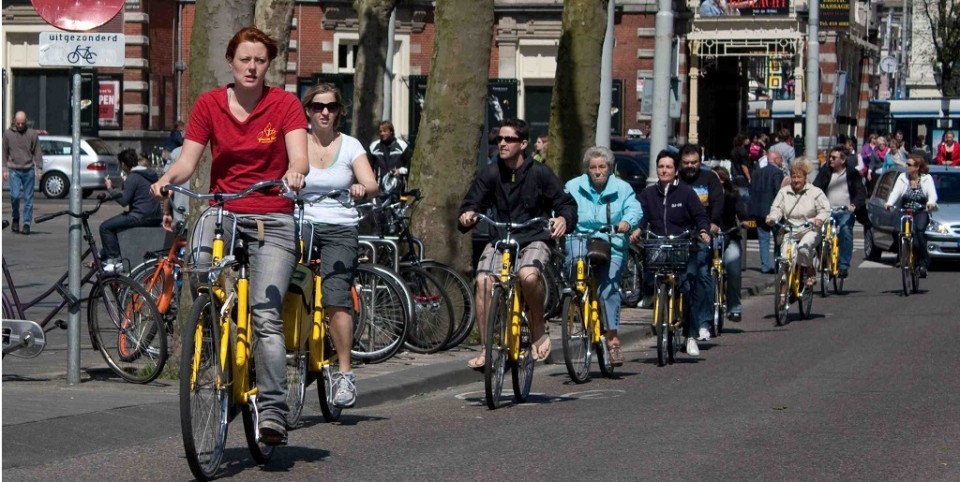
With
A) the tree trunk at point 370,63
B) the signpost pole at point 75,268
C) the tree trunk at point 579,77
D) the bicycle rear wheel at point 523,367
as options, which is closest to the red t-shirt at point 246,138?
the signpost pole at point 75,268

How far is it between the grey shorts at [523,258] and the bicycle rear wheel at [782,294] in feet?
22.0

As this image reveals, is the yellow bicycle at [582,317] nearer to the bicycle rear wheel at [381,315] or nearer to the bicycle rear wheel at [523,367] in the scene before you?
the bicycle rear wheel at [523,367]

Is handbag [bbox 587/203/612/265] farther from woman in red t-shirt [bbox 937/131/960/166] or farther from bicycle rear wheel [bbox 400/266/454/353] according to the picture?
woman in red t-shirt [bbox 937/131/960/166]

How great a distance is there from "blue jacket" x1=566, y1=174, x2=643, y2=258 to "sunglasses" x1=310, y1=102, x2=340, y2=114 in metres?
3.20

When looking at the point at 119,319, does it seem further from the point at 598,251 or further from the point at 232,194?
the point at 232,194

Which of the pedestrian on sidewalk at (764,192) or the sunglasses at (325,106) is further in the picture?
the pedestrian on sidewalk at (764,192)

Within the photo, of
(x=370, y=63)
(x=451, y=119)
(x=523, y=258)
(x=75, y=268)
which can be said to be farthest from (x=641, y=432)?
(x=370, y=63)

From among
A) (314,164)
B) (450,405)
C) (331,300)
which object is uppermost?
(314,164)

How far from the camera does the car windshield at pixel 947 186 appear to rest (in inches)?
984

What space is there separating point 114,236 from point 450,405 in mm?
4696

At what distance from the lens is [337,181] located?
31.3ft

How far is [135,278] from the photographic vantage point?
1262cm

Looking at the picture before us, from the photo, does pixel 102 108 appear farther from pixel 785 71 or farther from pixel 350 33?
pixel 785 71

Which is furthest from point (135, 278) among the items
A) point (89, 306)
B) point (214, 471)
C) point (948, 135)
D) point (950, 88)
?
point (950, 88)
